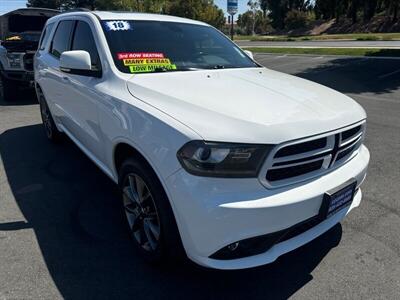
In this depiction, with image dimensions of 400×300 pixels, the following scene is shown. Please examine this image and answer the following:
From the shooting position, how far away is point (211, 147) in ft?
7.23

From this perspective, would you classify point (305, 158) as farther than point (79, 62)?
No

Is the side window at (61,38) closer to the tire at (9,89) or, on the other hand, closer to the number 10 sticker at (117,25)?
the number 10 sticker at (117,25)

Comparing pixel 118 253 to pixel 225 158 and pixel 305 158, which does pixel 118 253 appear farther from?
pixel 305 158

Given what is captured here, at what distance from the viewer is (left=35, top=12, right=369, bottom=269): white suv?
2.21 m

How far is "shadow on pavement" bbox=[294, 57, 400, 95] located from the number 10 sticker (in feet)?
26.0

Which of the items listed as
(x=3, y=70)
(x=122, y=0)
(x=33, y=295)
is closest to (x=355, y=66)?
(x=3, y=70)

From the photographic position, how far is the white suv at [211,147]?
7.25 ft

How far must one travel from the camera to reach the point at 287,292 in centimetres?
261

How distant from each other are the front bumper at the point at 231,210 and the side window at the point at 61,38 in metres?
3.00

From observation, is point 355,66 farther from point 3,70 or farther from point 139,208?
point 139,208

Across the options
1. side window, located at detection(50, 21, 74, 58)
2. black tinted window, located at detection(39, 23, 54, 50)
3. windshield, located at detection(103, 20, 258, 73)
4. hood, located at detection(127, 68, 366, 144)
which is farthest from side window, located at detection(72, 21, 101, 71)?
black tinted window, located at detection(39, 23, 54, 50)

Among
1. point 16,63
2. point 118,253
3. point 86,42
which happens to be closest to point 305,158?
point 118,253

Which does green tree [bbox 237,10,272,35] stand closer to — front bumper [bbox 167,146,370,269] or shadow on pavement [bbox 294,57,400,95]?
shadow on pavement [bbox 294,57,400,95]

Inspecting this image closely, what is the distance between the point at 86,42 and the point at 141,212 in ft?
6.35
